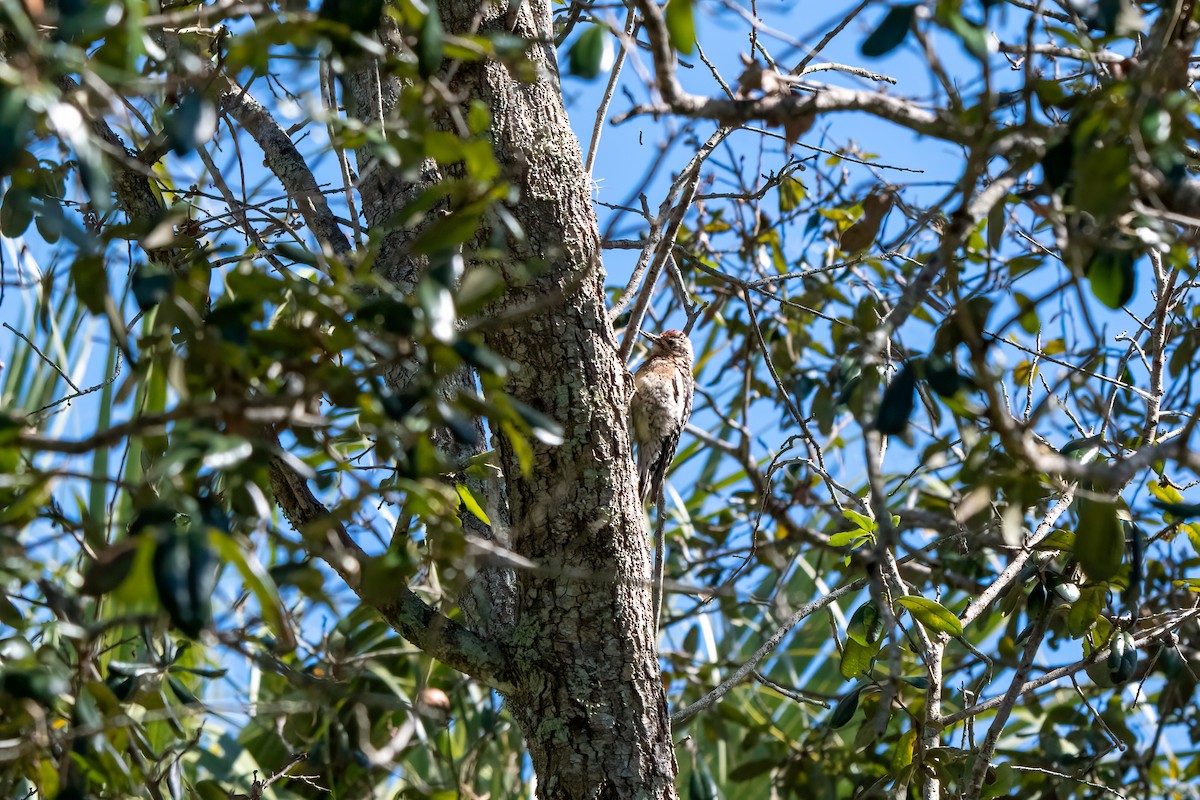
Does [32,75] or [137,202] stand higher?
[137,202]

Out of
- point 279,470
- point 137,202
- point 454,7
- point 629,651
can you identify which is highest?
point 454,7

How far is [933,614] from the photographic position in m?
2.43

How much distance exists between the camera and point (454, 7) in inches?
88.7

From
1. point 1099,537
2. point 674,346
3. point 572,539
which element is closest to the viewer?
point 1099,537

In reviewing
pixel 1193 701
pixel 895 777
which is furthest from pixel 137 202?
pixel 1193 701

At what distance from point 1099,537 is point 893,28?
2.32ft

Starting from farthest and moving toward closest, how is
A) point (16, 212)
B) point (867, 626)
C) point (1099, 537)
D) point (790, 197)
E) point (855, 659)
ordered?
1. point (790, 197)
2. point (855, 659)
3. point (867, 626)
4. point (16, 212)
5. point (1099, 537)

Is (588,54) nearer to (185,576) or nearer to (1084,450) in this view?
(185,576)

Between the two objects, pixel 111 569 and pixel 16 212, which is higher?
pixel 16 212

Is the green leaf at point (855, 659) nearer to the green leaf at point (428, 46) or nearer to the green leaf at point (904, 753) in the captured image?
the green leaf at point (904, 753)

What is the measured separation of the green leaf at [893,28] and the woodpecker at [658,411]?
90.4 inches

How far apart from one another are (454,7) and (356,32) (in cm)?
86

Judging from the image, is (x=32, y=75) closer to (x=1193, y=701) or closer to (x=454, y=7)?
(x=454, y=7)

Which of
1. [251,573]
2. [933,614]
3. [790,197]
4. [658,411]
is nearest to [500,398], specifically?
[251,573]
